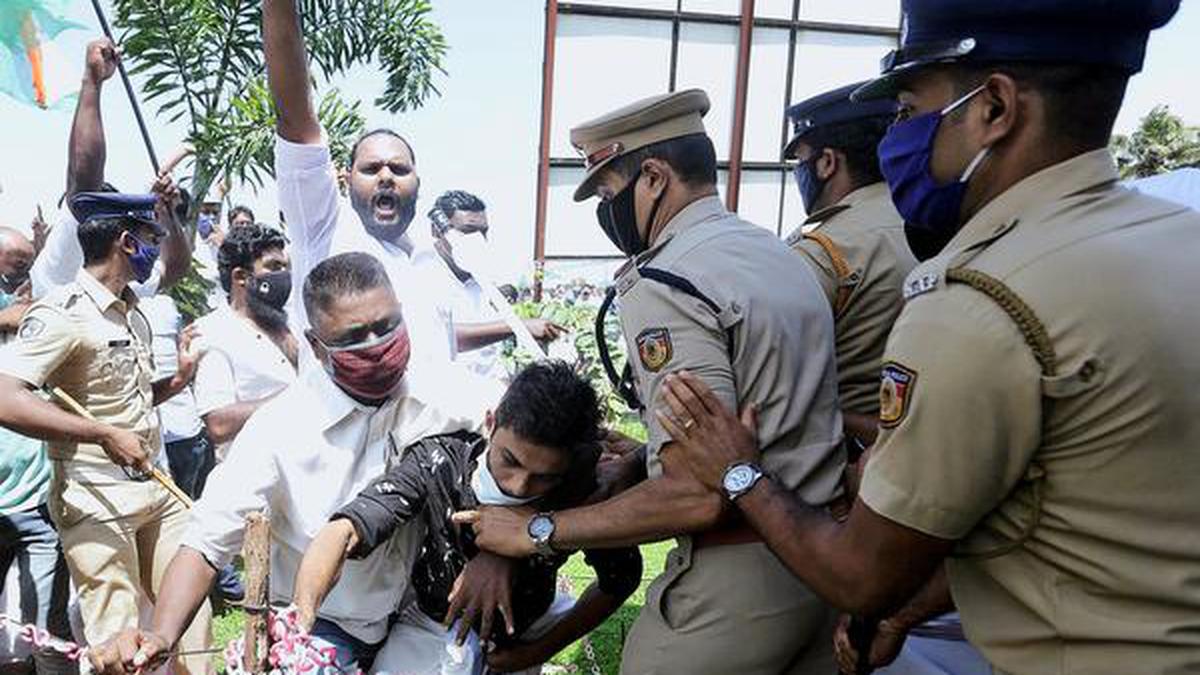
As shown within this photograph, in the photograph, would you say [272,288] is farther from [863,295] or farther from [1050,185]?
[1050,185]

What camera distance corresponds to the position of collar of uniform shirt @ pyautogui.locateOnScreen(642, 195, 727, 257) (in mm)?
2014

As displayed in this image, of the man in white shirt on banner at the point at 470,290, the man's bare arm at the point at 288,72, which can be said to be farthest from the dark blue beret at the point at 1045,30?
the man in white shirt on banner at the point at 470,290

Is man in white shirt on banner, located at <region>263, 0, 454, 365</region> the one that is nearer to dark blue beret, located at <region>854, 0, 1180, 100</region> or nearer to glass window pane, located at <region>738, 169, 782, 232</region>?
dark blue beret, located at <region>854, 0, 1180, 100</region>

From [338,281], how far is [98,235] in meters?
1.67

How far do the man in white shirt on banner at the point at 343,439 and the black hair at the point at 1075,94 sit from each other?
5.17 feet

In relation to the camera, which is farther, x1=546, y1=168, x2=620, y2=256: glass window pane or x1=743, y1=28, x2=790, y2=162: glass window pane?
x1=743, y1=28, x2=790, y2=162: glass window pane

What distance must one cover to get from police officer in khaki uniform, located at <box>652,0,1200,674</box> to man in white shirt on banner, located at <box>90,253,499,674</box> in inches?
A: 53.5

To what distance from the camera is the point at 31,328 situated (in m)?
3.03

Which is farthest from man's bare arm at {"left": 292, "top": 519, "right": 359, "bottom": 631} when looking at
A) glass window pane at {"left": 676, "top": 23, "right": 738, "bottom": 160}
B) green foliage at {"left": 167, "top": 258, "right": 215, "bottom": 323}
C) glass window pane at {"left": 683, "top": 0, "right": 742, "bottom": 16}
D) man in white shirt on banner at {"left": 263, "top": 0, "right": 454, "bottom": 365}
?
glass window pane at {"left": 683, "top": 0, "right": 742, "bottom": 16}

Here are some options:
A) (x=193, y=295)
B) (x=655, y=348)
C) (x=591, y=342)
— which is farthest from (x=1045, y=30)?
(x=591, y=342)

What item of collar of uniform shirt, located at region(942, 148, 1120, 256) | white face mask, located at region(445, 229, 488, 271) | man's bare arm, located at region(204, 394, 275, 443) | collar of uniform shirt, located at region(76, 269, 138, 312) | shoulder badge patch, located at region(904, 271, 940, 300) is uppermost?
collar of uniform shirt, located at region(942, 148, 1120, 256)

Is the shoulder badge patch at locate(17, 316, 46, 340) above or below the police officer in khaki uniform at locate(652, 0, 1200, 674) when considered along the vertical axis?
below

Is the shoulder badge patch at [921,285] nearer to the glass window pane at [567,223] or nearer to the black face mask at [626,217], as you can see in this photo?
the black face mask at [626,217]

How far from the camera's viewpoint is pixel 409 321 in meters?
Result: 3.13
